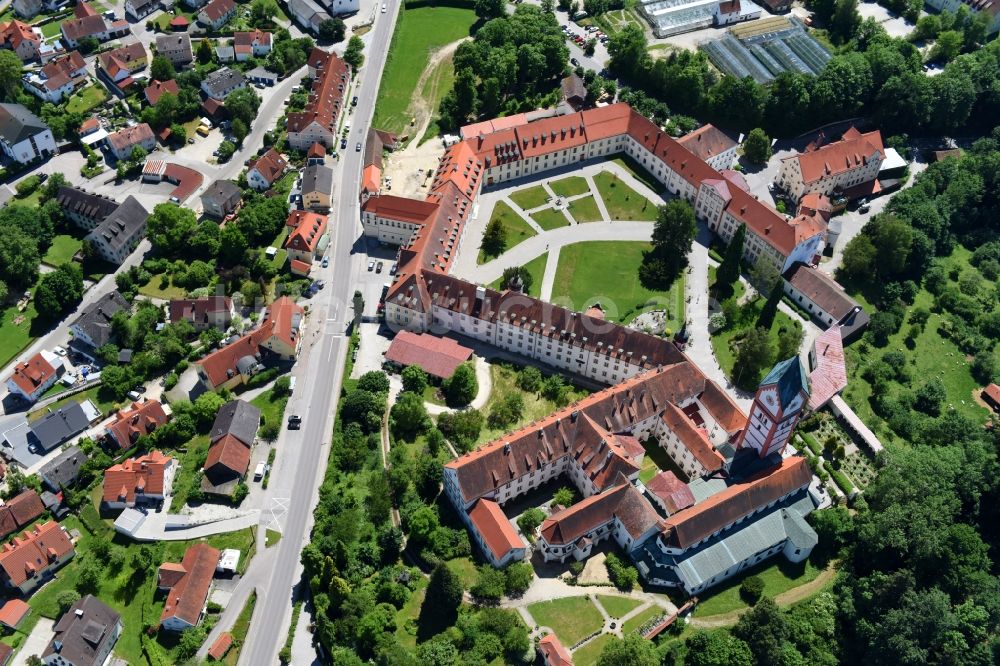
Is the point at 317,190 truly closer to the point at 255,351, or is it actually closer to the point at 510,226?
the point at 510,226

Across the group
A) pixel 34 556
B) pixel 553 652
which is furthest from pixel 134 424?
pixel 553 652

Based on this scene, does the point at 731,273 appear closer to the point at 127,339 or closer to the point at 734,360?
the point at 734,360

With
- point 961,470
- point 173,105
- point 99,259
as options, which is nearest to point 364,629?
point 961,470

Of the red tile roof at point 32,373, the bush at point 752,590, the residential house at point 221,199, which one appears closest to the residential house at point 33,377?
the red tile roof at point 32,373

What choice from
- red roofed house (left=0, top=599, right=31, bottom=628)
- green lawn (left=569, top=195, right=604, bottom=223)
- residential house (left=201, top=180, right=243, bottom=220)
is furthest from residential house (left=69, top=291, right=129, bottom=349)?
green lawn (left=569, top=195, right=604, bottom=223)

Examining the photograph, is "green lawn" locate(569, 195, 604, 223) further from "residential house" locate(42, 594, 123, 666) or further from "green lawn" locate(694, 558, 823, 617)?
"residential house" locate(42, 594, 123, 666)

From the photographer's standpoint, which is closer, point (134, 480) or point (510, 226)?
point (134, 480)
